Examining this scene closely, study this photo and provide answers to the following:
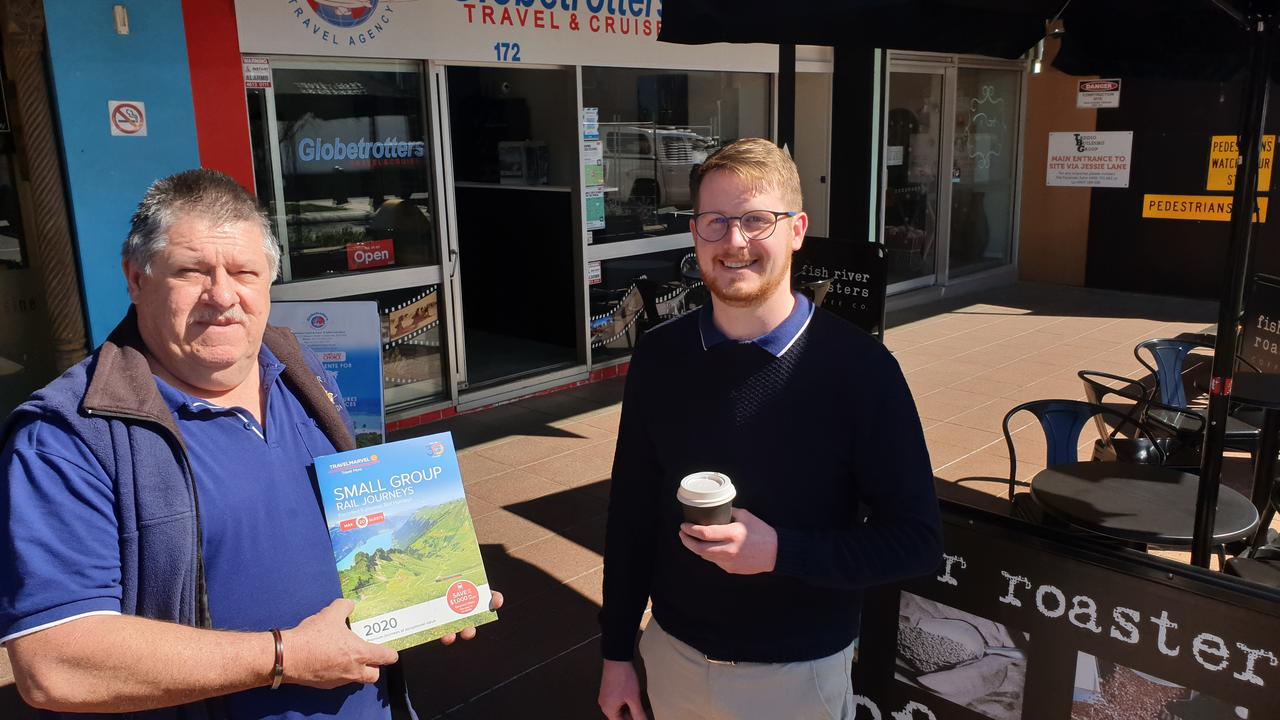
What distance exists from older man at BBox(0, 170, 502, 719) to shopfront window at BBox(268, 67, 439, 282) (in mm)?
4158

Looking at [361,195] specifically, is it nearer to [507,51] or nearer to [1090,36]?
[507,51]

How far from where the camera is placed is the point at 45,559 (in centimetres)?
145

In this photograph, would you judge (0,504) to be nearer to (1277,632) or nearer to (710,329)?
(710,329)

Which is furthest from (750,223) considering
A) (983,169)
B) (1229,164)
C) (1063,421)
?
(983,169)

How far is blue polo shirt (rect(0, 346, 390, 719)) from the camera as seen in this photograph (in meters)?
1.44

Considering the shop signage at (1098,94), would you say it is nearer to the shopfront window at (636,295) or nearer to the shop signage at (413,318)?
the shopfront window at (636,295)

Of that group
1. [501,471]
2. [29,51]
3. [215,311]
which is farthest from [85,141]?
[215,311]

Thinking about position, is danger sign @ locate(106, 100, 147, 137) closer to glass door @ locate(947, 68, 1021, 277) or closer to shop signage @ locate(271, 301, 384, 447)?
shop signage @ locate(271, 301, 384, 447)

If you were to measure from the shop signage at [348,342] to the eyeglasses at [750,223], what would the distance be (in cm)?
256

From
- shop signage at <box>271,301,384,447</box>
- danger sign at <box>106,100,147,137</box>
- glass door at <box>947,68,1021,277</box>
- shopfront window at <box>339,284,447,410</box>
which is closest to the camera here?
shop signage at <box>271,301,384,447</box>

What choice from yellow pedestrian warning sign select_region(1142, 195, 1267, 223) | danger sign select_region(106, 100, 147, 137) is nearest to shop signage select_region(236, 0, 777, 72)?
danger sign select_region(106, 100, 147, 137)

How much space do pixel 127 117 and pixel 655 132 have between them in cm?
410

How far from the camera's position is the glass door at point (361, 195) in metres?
5.65

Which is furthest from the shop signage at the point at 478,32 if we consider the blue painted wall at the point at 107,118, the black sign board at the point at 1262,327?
the black sign board at the point at 1262,327
